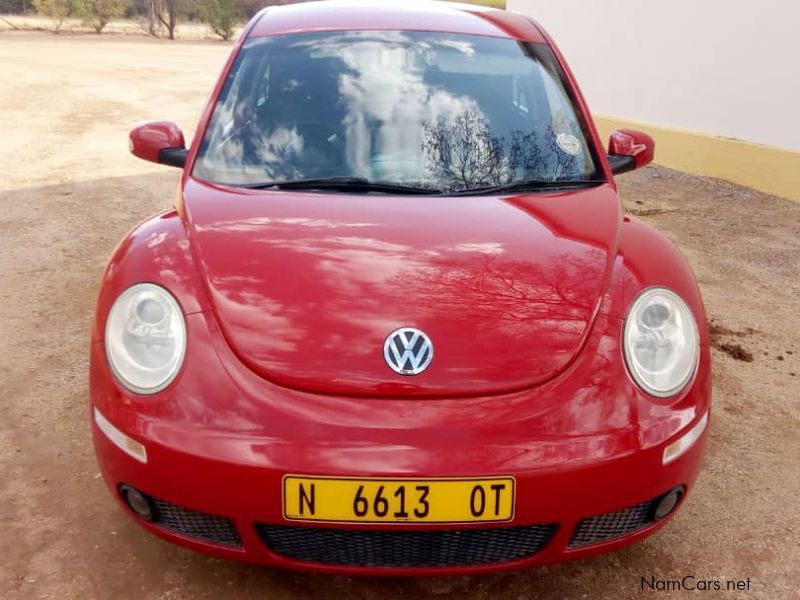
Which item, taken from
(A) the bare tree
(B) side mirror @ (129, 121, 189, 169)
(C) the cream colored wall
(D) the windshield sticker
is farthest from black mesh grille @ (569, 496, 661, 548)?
(A) the bare tree

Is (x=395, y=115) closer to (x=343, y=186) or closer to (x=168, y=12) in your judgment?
(x=343, y=186)

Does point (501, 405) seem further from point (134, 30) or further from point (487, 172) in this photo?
point (134, 30)

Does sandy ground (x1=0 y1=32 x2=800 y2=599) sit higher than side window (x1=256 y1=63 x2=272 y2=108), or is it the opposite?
side window (x1=256 y1=63 x2=272 y2=108)

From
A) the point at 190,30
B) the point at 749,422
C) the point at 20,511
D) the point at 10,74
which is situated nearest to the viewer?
the point at 20,511

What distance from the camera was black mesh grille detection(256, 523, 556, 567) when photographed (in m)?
1.86

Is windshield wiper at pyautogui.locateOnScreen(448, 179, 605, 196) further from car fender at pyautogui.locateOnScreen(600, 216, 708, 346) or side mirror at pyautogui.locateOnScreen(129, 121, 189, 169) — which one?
side mirror at pyautogui.locateOnScreen(129, 121, 189, 169)

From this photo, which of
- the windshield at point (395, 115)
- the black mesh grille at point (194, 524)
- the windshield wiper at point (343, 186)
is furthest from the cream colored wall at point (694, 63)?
the black mesh grille at point (194, 524)

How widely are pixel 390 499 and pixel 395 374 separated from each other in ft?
0.94

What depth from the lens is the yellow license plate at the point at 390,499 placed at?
1784 millimetres

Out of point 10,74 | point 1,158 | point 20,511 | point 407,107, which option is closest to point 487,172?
point 407,107

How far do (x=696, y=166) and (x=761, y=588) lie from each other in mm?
6011

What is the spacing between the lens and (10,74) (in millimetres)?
13906

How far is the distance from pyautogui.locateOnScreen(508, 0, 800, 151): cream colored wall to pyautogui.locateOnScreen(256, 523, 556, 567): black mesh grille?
5700 mm

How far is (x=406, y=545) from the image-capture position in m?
1.88
